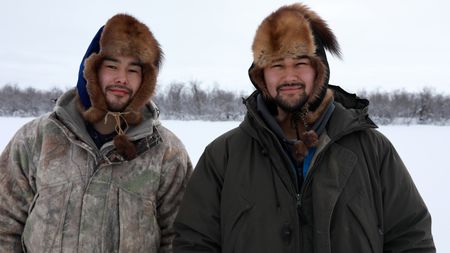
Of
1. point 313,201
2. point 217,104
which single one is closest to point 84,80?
point 313,201

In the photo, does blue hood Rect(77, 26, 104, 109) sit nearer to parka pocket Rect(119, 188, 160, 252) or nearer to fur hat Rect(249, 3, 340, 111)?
parka pocket Rect(119, 188, 160, 252)

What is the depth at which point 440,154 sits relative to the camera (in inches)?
426

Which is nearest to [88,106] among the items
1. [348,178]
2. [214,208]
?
[214,208]

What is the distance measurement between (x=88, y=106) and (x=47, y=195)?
0.57 metres

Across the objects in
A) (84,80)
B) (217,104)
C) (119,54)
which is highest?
(119,54)

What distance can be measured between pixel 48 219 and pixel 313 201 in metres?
1.39

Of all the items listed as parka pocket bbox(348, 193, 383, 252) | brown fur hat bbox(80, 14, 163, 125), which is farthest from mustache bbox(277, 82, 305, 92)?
brown fur hat bbox(80, 14, 163, 125)

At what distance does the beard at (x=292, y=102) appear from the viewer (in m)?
2.09

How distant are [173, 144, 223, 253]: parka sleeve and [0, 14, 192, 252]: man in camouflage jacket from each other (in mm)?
270

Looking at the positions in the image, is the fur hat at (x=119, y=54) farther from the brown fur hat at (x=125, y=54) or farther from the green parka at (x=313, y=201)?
the green parka at (x=313, y=201)

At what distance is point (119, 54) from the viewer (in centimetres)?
222

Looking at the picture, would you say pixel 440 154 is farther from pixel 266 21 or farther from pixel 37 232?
pixel 37 232

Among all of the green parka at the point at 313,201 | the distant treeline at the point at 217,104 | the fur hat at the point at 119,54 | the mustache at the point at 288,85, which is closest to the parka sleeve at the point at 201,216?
the green parka at the point at 313,201

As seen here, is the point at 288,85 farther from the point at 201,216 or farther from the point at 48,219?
the point at 48,219
